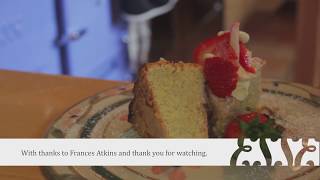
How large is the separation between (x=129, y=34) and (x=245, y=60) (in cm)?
168

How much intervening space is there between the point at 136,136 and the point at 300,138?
0.22 meters

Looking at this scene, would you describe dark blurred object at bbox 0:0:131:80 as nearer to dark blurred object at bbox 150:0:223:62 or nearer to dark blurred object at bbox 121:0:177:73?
dark blurred object at bbox 121:0:177:73

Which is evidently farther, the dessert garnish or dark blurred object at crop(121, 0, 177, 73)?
dark blurred object at crop(121, 0, 177, 73)

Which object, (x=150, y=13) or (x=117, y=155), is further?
(x=150, y=13)

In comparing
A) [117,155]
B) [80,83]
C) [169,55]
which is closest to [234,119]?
[117,155]

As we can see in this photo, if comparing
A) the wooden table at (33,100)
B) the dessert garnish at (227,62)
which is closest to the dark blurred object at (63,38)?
the wooden table at (33,100)

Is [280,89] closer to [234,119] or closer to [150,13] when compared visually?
[234,119]

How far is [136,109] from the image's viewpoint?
0.78 m

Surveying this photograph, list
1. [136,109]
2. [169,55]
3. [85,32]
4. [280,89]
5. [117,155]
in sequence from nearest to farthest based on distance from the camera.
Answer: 1. [117,155]
2. [136,109]
3. [280,89]
4. [85,32]
5. [169,55]

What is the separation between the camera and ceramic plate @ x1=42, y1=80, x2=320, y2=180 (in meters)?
0.67

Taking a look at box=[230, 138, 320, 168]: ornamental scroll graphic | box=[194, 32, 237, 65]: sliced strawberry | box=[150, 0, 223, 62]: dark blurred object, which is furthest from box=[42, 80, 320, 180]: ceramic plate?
box=[150, 0, 223, 62]: dark blurred object

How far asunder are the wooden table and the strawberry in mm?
265

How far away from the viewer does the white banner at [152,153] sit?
2.20 feet

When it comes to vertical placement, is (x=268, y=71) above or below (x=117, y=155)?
below
